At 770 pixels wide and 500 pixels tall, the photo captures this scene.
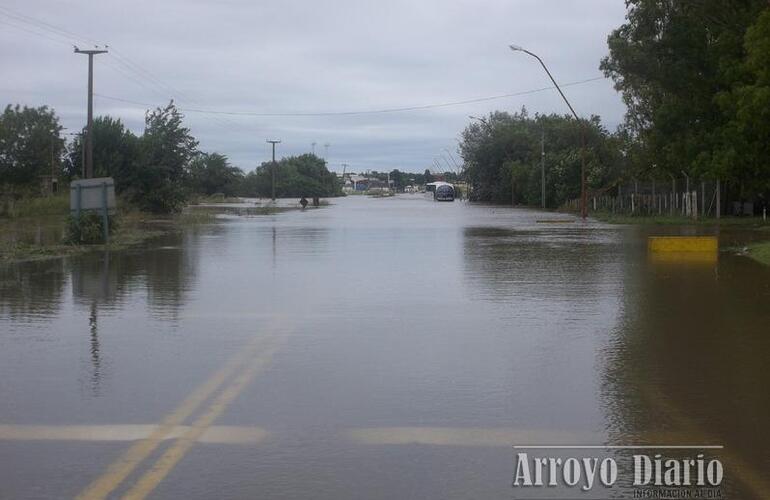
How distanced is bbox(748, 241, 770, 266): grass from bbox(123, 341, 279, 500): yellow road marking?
14.1 metres

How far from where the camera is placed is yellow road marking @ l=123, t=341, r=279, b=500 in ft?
18.5

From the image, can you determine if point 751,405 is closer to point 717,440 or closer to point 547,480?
point 717,440

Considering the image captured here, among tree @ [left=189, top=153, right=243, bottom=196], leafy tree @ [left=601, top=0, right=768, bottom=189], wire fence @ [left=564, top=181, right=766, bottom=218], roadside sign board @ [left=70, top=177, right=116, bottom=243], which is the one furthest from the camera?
tree @ [left=189, top=153, right=243, bottom=196]

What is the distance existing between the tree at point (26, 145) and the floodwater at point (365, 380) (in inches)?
1490

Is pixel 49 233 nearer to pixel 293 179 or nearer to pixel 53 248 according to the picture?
A: pixel 53 248

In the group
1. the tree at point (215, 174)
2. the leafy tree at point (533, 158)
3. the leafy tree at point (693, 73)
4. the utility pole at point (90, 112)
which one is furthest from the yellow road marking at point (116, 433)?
the tree at point (215, 174)

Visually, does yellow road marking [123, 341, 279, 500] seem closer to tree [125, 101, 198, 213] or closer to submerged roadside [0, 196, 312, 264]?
submerged roadside [0, 196, 312, 264]

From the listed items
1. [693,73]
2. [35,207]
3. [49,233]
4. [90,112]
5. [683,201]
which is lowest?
[49,233]

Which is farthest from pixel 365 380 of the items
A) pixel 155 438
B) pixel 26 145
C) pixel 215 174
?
pixel 215 174

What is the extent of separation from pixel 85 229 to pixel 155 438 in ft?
70.7

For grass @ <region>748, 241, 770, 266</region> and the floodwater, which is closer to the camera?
the floodwater

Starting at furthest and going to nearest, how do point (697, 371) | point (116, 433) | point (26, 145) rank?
point (26, 145)
point (697, 371)
point (116, 433)

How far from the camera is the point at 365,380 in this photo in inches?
337

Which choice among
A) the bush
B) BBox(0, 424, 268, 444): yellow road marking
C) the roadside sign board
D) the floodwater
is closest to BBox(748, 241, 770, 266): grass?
the floodwater
